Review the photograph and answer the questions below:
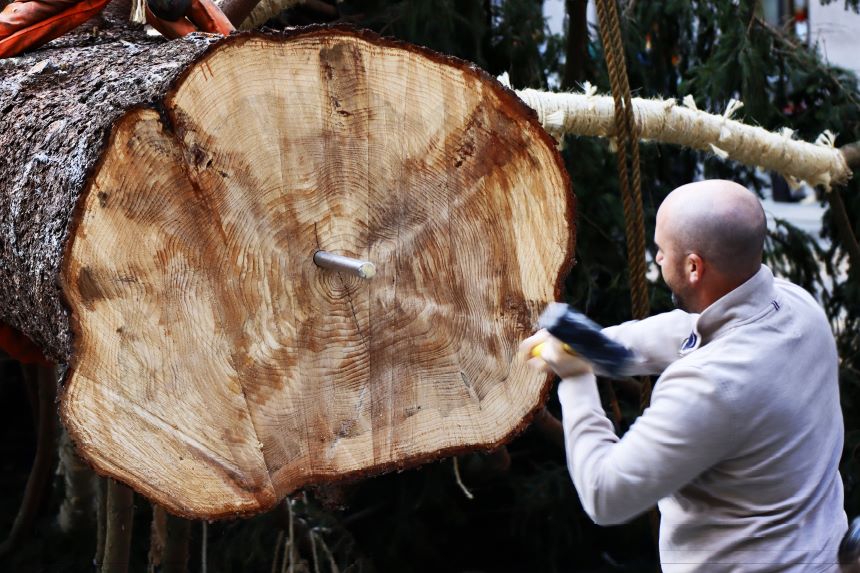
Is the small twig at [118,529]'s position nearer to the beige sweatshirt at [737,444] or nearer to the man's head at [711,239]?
the beige sweatshirt at [737,444]

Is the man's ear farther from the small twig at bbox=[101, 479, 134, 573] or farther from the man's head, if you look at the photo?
the small twig at bbox=[101, 479, 134, 573]

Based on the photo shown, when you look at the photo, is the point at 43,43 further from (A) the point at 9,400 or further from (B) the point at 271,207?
(A) the point at 9,400

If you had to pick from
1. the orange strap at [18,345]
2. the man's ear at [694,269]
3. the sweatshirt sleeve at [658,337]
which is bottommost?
the orange strap at [18,345]

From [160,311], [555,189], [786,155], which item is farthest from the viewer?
[786,155]

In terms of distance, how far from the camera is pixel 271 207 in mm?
1889

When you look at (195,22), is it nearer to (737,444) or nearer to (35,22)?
(35,22)

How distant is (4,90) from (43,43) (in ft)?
0.90

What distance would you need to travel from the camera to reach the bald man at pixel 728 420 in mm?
1424

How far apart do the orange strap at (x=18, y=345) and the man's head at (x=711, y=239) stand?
1503mm

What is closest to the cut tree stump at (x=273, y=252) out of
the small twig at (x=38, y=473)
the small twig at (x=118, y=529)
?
the small twig at (x=118, y=529)

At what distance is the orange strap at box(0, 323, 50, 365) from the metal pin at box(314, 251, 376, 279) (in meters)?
0.81

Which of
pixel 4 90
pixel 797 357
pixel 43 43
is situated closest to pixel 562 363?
pixel 797 357

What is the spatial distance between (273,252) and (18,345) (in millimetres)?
802

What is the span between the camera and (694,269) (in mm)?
1485
